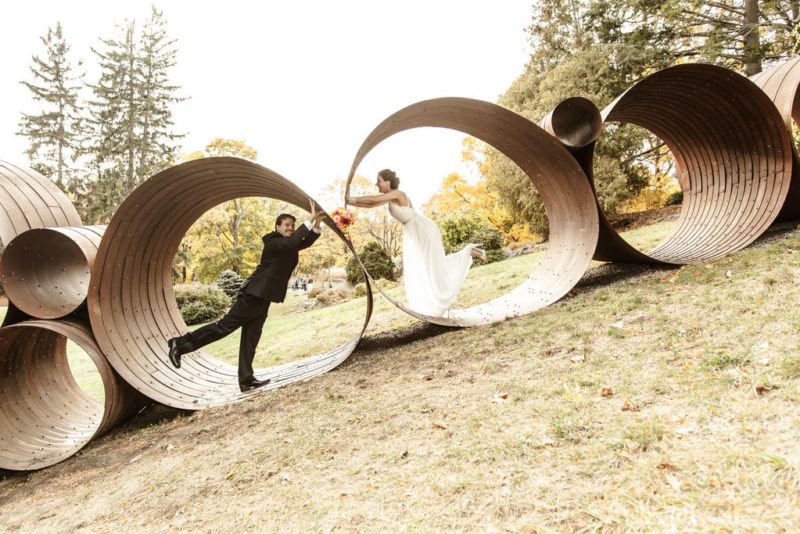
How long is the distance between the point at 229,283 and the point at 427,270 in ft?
55.0

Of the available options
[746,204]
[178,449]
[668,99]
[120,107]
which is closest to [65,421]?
[178,449]

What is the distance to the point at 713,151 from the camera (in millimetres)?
7777

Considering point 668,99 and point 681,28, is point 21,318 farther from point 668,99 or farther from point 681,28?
point 681,28

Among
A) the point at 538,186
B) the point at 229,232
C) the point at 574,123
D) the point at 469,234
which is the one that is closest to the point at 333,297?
the point at 469,234

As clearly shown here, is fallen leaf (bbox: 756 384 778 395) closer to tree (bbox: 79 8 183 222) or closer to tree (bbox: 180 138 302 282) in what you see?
tree (bbox: 180 138 302 282)

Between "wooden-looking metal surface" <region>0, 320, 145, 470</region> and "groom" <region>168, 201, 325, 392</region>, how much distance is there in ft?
2.56

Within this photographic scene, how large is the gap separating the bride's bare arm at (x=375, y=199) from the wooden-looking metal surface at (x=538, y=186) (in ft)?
1.95

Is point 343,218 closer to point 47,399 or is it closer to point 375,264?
point 47,399

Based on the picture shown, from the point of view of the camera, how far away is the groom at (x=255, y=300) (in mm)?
5566

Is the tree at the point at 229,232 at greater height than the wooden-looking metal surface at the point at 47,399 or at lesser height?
greater

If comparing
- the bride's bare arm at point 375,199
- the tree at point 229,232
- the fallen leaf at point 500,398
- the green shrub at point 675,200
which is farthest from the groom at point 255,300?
the tree at point 229,232

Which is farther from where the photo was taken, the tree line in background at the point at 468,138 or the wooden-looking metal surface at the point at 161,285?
the tree line in background at the point at 468,138

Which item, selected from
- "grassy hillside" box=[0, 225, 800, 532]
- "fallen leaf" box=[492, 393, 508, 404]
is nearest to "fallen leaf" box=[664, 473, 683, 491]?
"grassy hillside" box=[0, 225, 800, 532]

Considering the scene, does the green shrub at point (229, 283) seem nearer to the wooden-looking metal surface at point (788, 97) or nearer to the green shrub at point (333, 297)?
the green shrub at point (333, 297)
